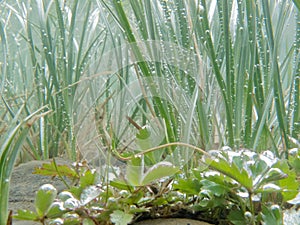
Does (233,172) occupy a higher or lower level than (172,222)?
higher

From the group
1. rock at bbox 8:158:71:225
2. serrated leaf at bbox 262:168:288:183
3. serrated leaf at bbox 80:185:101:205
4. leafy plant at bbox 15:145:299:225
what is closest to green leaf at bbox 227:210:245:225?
leafy plant at bbox 15:145:299:225

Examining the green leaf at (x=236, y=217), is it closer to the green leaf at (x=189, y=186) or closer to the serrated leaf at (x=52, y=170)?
the green leaf at (x=189, y=186)

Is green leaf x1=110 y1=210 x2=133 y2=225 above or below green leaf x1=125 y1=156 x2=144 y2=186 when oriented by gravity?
below

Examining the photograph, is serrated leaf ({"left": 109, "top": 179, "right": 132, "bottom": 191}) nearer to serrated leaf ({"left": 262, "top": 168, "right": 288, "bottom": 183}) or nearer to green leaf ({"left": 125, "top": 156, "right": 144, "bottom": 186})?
green leaf ({"left": 125, "top": 156, "right": 144, "bottom": 186})

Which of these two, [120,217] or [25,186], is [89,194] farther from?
[25,186]

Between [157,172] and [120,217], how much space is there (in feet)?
0.33

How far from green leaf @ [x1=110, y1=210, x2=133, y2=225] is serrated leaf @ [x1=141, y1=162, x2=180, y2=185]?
63 millimetres

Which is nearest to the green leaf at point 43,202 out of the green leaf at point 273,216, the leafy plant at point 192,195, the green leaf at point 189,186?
the leafy plant at point 192,195

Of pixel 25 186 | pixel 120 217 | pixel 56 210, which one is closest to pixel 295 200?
pixel 120 217

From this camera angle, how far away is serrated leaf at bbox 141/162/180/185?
0.84 m

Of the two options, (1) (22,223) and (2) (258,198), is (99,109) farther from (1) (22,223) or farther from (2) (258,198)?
(2) (258,198)

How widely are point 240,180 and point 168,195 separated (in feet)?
0.58

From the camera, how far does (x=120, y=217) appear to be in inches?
32.7

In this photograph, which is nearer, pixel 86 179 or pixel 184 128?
pixel 86 179
